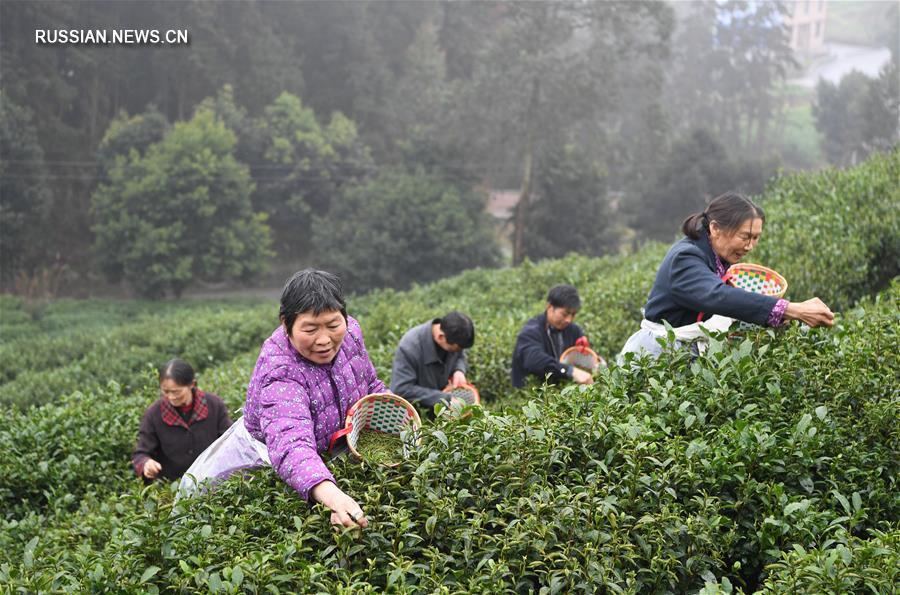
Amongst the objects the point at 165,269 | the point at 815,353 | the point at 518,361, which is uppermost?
the point at 815,353

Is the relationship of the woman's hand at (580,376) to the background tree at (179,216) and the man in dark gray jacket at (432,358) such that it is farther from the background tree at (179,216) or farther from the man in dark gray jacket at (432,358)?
the background tree at (179,216)

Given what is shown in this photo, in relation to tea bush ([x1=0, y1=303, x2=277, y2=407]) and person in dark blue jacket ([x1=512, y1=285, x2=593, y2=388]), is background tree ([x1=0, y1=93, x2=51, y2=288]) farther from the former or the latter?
person in dark blue jacket ([x1=512, y1=285, x2=593, y2=388])

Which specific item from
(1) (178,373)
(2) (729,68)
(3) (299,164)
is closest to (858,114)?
(2) (729,68)

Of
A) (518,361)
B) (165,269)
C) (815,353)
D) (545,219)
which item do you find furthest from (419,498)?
(545,219)

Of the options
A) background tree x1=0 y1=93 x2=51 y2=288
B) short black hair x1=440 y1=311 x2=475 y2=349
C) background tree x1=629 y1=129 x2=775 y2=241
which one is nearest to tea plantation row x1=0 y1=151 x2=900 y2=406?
short black hair x1=440 y1=311 x2=475 y2=349

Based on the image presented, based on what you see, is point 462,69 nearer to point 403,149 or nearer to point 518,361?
point 403,149

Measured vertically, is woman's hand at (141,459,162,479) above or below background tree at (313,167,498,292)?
above

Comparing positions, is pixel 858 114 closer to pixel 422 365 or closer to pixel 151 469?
pixel 422 365

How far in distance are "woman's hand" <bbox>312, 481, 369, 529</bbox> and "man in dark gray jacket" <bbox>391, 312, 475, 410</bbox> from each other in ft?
7.42

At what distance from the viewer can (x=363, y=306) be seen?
50.7 ft

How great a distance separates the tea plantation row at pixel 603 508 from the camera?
8.43ft

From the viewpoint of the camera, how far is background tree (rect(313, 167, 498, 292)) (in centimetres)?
3094

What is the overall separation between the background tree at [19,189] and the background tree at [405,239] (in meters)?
9.53

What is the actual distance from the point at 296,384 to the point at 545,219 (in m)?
30.9
